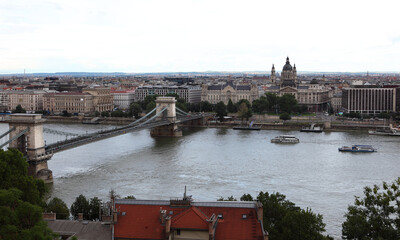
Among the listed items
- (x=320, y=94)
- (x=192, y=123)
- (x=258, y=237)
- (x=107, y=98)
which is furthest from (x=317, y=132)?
(x=258, y=237)

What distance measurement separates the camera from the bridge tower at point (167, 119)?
31.3 meters

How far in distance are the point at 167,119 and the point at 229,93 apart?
17992 mm

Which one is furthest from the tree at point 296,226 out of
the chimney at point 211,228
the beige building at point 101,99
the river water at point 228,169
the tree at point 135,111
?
the beige building at point 101,99

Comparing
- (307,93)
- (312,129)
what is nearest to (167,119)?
(312,129)

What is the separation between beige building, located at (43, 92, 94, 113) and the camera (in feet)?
150

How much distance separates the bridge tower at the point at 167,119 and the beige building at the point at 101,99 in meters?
13.2

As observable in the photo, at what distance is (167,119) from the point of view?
3306 cm

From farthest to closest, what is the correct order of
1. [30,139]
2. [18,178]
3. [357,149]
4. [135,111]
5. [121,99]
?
1. [121,99]
2. [135,111]
3. [357,149]
4. [30,139]
5. [18,178]

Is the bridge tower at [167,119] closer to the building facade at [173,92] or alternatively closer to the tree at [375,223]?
the building facade at [173,92]

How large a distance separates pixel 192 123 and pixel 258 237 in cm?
2936

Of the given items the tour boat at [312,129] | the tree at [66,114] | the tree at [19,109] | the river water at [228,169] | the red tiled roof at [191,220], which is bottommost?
the river water at [228,169]

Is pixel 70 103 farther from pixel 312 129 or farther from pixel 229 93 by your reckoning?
pixel 312 129

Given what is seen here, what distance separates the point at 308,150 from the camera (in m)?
24.3

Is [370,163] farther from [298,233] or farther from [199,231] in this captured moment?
[199,231]
